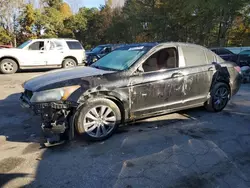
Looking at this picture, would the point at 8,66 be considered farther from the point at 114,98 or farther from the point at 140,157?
the point at 140,157

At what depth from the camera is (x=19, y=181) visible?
2639 mm

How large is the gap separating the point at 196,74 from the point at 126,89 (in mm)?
1727

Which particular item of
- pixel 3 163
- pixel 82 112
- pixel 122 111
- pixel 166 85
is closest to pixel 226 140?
pixel 166 85

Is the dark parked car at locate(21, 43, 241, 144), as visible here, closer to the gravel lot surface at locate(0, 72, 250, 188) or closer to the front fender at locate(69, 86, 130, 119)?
the front fender at locate(69, 86, 130, 119)

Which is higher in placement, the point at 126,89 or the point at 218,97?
the point at 126,89

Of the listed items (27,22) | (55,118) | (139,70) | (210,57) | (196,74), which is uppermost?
(27,22)

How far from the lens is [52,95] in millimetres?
3338

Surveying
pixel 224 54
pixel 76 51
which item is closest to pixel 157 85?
pixel 76 51

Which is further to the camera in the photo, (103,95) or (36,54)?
(36,54)

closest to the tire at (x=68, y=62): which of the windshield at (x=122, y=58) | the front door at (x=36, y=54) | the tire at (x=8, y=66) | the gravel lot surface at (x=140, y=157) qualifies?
the front door at (x=36, y=54)

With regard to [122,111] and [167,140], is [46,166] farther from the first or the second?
[167,140]

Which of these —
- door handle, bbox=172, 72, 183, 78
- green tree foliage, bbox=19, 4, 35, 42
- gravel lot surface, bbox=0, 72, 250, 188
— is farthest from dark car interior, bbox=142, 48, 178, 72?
green tree foliage, bbox=19, 4, 35, 42

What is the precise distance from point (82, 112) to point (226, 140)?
2501 millimetres

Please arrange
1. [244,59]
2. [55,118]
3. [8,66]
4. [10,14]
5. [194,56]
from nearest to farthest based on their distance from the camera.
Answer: [55,118]
[194,56]
[8,66]
[244,59]
[10,14]
